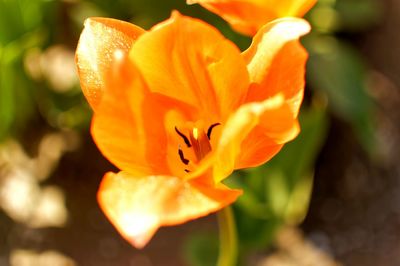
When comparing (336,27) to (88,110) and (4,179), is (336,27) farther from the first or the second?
(4,179)

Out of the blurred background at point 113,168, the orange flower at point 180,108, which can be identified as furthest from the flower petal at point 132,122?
the blurred background at point 113,168

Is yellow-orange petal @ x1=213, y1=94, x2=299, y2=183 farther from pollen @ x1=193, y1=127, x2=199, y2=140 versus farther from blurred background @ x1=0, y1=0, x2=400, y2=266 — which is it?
blurred background @ x1=0, y1=0, x2=400, y2=266

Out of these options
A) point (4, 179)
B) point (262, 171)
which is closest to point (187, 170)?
point (262, 171)

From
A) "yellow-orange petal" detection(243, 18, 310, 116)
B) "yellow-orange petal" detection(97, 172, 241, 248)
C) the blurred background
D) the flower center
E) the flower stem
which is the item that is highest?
"yellow-orange petal" detection(243, 18, 310, 116)

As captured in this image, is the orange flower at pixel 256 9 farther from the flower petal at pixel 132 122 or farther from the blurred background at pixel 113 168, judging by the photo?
the blurred background at pixel 113 168

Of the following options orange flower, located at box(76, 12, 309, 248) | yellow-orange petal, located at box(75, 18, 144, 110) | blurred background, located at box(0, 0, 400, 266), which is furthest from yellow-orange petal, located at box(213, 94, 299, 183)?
blurred background, located at box(0, 0, 400, 266)

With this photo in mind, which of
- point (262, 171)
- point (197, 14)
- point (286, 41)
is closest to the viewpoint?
point (286, 41)

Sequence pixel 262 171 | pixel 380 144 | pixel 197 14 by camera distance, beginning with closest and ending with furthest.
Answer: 1. pixel 262 171
2. pixel 197 14
3. pixel 380 144
